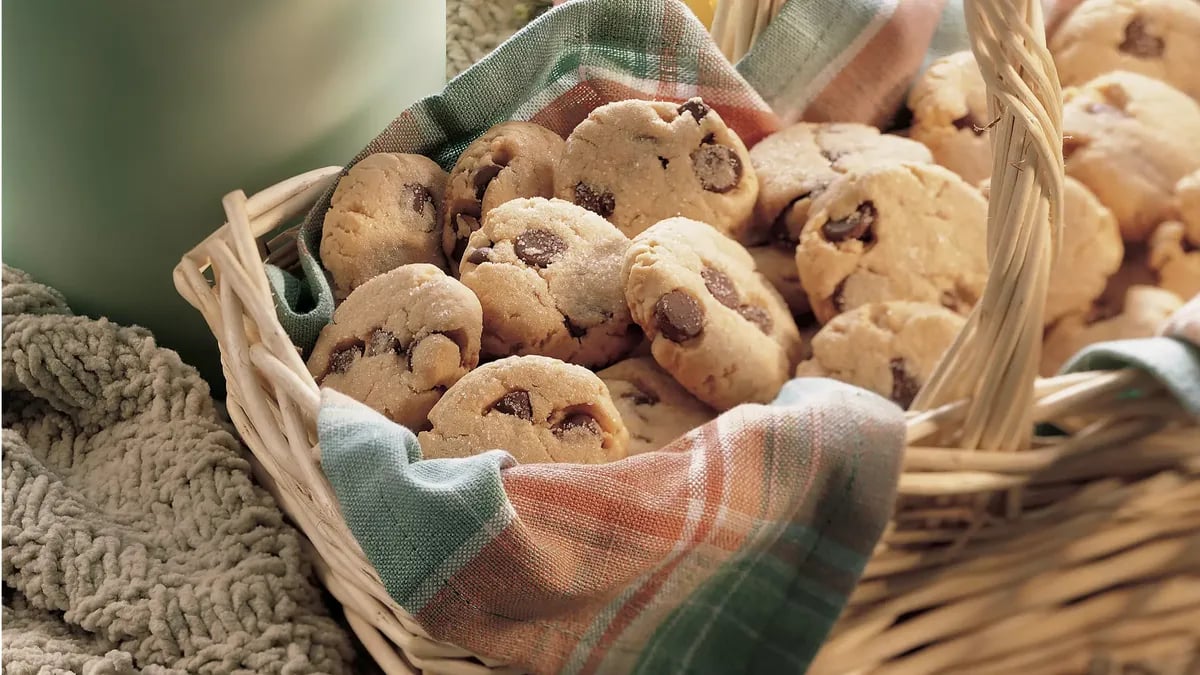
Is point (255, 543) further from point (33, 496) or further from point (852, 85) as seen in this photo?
point (852, 85)

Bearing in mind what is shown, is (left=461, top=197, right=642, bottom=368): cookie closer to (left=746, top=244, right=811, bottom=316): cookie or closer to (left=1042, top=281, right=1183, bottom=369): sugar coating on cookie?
(left=746, top=244, right=811, bottom=316): cookie

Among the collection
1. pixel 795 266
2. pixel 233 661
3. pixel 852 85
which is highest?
pixel 852 85

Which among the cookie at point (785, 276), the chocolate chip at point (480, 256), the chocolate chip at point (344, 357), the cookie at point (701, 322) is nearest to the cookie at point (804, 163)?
the cookie at point (785, 276)

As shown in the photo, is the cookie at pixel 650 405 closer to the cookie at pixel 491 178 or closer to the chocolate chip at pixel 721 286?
the chocolate chip at pixel 721 286

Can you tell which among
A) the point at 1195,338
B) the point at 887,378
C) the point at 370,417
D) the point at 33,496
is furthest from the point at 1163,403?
the point at 33,496

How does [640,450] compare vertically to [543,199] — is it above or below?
below

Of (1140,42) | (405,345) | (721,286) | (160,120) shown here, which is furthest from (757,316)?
(160,120)

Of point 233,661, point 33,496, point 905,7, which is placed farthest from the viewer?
point 905,7
